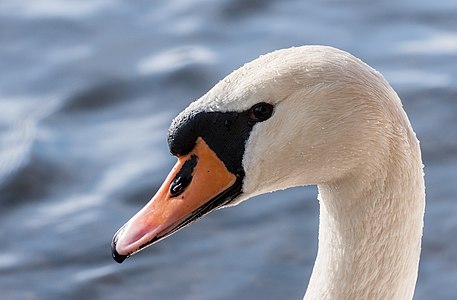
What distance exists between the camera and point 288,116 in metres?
3.59

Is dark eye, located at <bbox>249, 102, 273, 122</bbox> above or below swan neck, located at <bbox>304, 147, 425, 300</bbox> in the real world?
above

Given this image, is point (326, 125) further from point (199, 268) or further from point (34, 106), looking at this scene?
point (34, 106)

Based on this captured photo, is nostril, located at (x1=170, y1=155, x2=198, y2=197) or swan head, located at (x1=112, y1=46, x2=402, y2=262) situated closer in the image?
swan head, located at (x1=112, y1=46, x2=402, y2=262)

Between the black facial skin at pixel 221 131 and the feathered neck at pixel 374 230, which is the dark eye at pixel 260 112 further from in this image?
the feathered neck at pixel 374 230

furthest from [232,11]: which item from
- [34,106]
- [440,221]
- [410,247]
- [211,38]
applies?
[410,247]

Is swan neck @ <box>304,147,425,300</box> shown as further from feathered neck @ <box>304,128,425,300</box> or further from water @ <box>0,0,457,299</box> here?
water @ <box>0,0,457,299</box>

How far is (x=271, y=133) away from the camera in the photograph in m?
3.66

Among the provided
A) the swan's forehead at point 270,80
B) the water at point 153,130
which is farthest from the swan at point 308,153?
the water at point 153,130

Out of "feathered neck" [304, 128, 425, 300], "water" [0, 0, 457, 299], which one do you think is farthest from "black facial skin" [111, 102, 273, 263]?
"water" [0, 0, 457, 299]

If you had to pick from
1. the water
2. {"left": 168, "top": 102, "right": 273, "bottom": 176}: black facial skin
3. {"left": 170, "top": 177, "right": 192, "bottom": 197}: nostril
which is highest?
the water

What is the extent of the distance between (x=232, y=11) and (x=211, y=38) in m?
0.44

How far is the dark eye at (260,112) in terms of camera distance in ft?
11.7

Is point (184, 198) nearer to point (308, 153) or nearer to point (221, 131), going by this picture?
point (221, 131)

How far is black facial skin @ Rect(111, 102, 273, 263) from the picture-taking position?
361 centimetres
